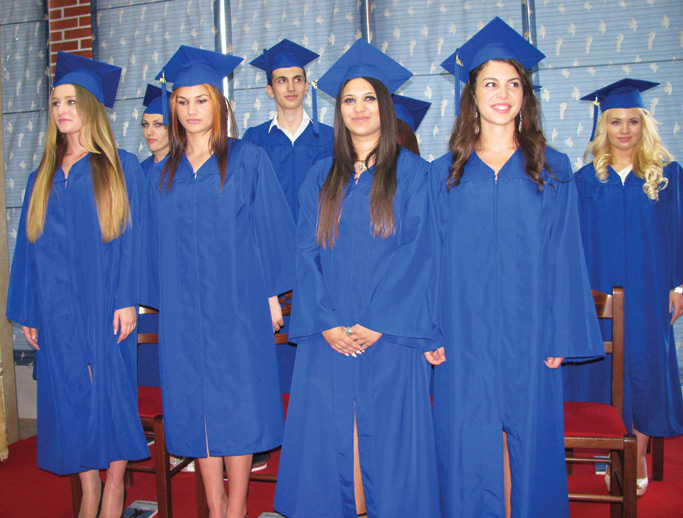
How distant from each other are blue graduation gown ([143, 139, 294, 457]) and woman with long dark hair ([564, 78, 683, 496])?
190 cm

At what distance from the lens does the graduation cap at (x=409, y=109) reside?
3.32 metres

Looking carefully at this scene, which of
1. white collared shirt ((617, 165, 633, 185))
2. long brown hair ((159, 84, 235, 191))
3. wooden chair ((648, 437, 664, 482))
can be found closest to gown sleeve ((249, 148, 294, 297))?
long brown hair ((159, 84, 235, 191))

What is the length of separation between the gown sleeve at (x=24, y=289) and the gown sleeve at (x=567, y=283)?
232 centimetres

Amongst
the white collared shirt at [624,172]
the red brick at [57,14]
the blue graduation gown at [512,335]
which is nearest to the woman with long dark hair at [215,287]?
the blue graduation gown at [512,335]

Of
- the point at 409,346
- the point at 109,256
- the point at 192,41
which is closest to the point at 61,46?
the point at 192,41

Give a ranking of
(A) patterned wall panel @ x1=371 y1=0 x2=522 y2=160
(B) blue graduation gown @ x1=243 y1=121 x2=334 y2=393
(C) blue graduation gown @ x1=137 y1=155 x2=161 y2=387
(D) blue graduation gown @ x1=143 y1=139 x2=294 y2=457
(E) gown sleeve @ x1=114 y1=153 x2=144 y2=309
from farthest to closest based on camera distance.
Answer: (A) patterned wall panel @ x1=371 y1=0 x2=522 y2=160 < (C) blue graduation gown @ x1=137 y1=155 x2=161 y2=387 < (B) blue graduation gown @ x1=243 y1=121 x2=334 y2=393 < (E) gown sleeve @ x1=114 y1=153 x2=144 y2=309 < (D) blue graduation gown @ x1=143 y1=139 x2=294 y2=457

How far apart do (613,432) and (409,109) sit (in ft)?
7.02

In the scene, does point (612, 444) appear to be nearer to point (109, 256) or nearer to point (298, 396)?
point (298, 396)

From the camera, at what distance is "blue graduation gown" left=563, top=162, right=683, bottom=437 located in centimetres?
308

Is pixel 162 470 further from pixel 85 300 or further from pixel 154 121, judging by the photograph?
pixel 154 121

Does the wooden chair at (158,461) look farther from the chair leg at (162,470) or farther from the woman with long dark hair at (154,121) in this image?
the woman with long dark hair at (154,121)

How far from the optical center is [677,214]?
123 inches

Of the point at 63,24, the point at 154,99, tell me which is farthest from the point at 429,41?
the point at 63,24

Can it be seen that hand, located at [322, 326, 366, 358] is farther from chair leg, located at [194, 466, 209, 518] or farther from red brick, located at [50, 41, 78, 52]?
red brick, located at [50, 41, 78, 52]
